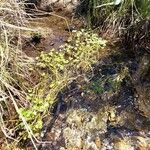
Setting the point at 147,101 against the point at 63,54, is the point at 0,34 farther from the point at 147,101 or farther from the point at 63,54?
the point at 147,101

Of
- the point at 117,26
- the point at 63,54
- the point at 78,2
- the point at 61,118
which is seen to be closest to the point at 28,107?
the point at 61,118

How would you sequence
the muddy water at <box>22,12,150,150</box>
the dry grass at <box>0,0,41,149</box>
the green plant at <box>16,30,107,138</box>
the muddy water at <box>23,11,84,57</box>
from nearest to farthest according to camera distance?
1. the muddy water at <box>22,12,150,150</box>
2. the dry grass at <box>0,0,41,149</box>
3. the green plant at <box>16,30,107,138</box>
4. the muddy water at <box>23,11,84,57</box>

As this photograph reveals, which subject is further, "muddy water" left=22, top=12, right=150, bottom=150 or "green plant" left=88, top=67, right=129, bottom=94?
"green plant" left=88, top=67, right=129, bottom=94

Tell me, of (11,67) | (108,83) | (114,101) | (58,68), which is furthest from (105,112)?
(11,67)

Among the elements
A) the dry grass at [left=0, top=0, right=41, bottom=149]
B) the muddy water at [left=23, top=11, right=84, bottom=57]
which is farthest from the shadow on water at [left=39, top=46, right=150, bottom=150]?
the muddy water at [left=23, top=11, right=84, bottom=57]

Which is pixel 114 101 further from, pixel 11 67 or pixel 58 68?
pixel 11 67

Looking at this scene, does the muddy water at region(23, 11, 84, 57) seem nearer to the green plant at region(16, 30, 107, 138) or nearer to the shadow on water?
the green plant at region(16, 30, 107, 138)

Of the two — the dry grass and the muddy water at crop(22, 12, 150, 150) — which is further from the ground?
the dry grass

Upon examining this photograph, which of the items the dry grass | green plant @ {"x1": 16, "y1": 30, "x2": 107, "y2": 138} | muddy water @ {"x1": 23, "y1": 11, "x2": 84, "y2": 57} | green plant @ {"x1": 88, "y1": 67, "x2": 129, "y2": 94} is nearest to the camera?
the dry grass
